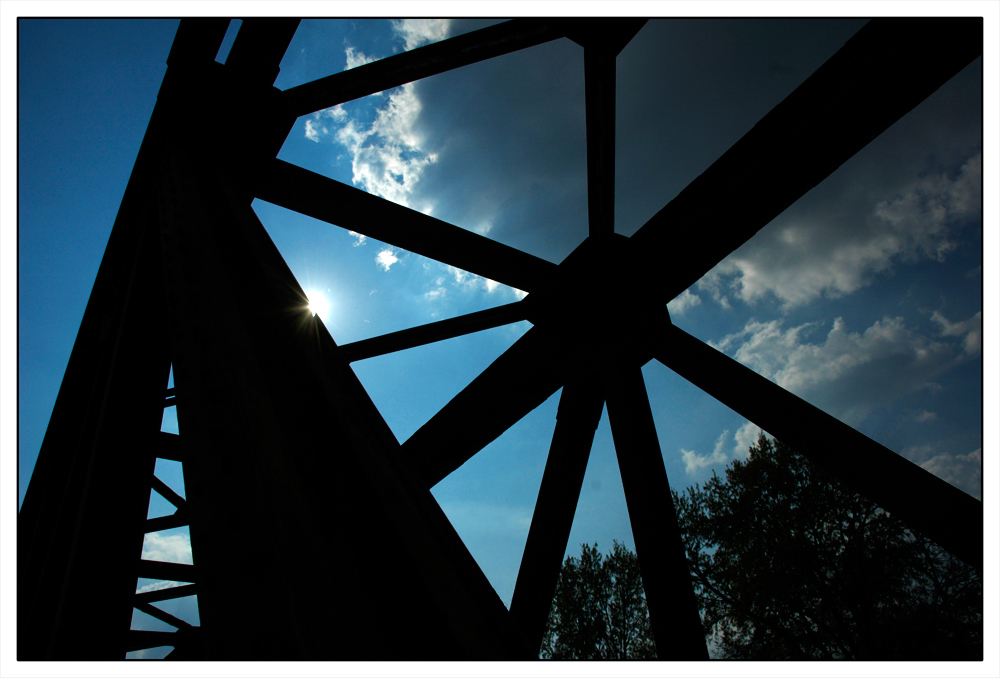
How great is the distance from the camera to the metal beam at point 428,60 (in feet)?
8.94

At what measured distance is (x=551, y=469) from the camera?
3.86 m

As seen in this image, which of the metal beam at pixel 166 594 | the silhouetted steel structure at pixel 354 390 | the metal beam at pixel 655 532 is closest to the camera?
the silhouetted steel structure at pixel 354 390

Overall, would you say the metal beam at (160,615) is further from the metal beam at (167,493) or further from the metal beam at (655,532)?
the metal beam at (655,532)

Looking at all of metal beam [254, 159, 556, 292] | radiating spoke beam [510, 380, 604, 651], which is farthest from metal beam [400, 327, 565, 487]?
metal beam [254, 159, 556, 292]

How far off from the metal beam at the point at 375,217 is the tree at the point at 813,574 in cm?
2076

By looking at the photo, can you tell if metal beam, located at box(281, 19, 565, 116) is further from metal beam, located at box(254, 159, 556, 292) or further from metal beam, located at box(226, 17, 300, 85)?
metal beam, located at box(254, 159, 556, 292)

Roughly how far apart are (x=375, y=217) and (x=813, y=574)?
927 inches

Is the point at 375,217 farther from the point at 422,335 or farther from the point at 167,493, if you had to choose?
the point at 167,493

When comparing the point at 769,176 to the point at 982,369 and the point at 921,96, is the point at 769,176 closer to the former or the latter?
the point at 921,96

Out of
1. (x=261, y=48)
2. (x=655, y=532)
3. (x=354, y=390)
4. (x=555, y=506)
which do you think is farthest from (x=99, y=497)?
(x=655, y=532)

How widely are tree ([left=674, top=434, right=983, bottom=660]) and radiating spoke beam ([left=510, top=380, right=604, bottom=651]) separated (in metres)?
19.4

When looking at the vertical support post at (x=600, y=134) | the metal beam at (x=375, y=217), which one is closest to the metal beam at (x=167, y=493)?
the metal beam at (x=375, y=217)

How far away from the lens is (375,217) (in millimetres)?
3170

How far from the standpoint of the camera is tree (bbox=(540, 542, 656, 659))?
26562mm
